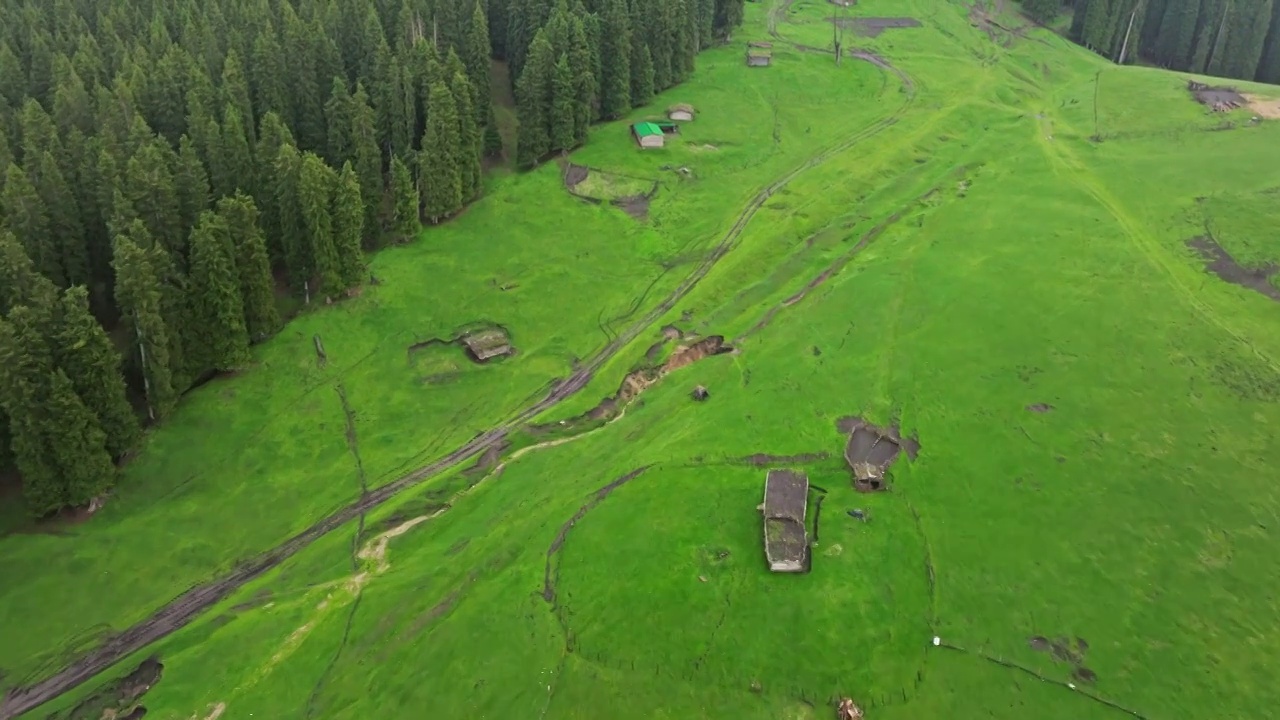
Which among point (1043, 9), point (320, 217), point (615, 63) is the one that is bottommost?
point (320, 217)

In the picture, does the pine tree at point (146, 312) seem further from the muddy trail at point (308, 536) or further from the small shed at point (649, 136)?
the small shed at point (649, 136)

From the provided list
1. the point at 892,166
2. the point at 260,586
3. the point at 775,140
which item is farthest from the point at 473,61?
the point at 260,586

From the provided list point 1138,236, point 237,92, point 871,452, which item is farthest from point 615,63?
point 871,452

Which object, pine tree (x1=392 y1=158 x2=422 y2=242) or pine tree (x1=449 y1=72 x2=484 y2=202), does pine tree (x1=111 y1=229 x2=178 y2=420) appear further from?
pine tree (x1=449 y1=72 x2=484 y2=202)

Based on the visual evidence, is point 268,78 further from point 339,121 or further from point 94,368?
point 94,368

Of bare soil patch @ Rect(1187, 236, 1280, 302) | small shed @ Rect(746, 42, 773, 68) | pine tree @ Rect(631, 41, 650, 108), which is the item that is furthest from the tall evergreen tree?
bare soil patch @ Rect(1187, 236, 1280, 302)

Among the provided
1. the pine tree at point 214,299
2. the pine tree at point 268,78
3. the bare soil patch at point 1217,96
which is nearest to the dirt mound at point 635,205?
the pine tree at point 268,78
